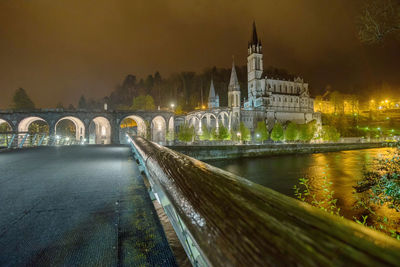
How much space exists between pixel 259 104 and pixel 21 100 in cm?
6345

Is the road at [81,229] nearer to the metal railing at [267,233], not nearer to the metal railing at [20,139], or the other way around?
the metal railing at [267,233]

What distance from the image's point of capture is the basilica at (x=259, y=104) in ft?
161

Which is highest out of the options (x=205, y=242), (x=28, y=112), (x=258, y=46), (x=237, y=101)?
(x=258, y=46)

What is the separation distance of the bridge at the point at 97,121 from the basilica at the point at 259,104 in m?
11.7

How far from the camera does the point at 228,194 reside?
99 cm

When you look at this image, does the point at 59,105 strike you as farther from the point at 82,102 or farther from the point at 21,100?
the point at 21,100

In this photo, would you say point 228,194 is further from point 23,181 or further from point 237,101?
point 237,101

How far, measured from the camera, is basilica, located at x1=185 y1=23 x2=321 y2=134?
49.2m

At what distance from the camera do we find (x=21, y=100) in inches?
2132

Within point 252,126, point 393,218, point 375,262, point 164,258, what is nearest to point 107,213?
point 164,258

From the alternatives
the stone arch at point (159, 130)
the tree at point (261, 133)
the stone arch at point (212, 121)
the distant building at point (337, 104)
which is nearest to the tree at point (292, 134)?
the tree at point (261, 133)

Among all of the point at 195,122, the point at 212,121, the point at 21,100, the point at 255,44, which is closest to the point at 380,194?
the point at 212,121

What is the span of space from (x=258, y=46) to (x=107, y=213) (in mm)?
70011

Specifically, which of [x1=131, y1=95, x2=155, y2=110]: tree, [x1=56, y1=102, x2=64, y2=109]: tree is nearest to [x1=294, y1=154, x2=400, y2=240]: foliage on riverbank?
[x1=131, y1=95, x2=155, y2=110]: tree
